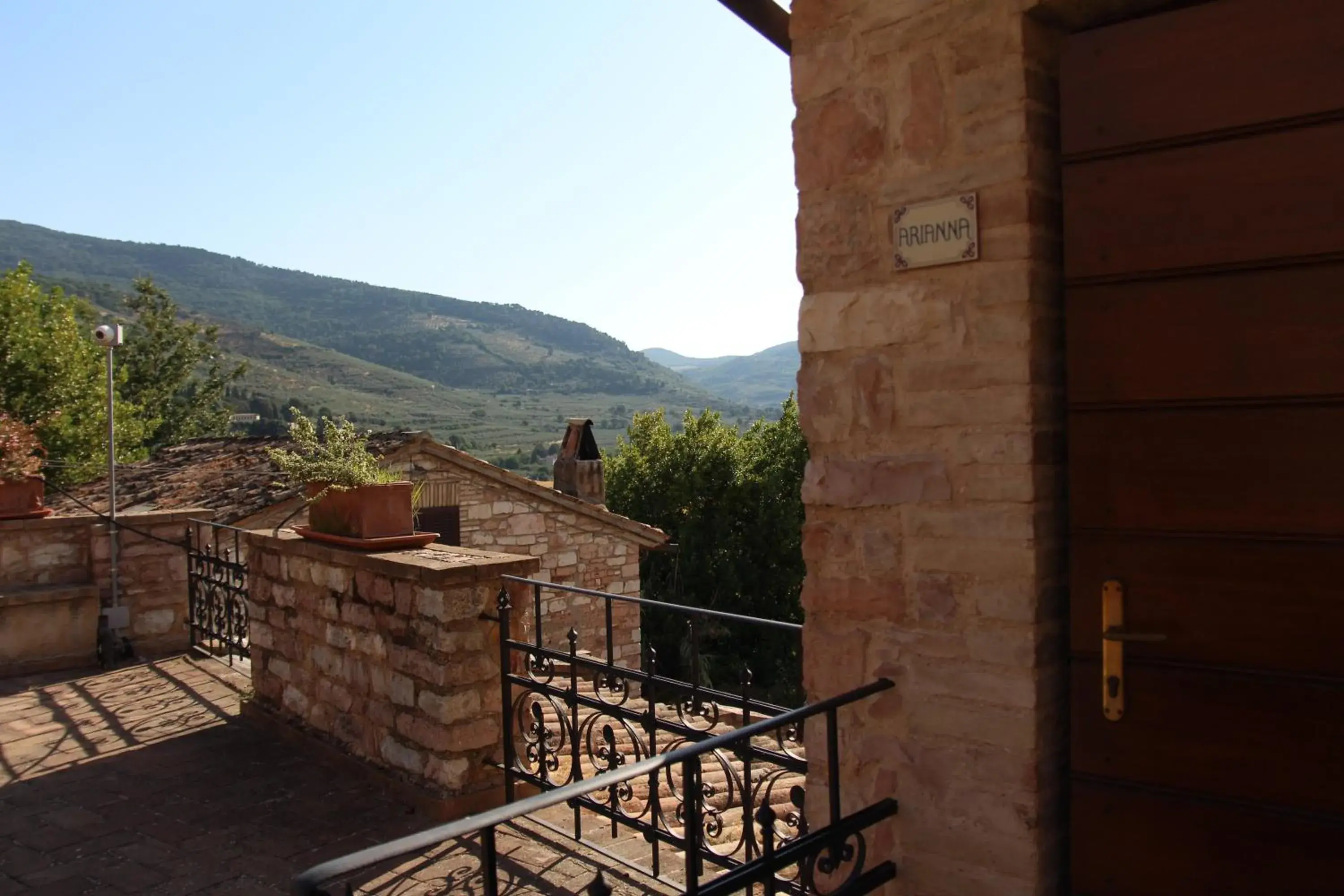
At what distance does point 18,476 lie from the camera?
313 inches

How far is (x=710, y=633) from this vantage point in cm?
2089

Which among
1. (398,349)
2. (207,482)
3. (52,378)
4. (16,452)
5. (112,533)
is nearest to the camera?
(112,533)

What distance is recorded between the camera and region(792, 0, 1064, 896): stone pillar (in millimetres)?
2363

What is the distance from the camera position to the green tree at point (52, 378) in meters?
19.3

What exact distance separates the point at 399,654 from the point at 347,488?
3.34ft

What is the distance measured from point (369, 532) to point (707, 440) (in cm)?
2056

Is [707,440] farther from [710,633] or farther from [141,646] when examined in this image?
[141,646]

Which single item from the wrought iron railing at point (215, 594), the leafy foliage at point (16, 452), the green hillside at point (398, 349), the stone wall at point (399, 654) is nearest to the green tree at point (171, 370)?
the leafy foliage at point (16, 452)

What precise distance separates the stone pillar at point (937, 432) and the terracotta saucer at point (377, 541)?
2970 mm

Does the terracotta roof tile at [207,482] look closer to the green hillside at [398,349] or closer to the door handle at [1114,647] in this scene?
the door handle at [1114,647]

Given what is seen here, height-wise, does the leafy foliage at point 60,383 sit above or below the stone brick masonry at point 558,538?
above

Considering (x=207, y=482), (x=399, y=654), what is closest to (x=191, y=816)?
(x=399, y=654)

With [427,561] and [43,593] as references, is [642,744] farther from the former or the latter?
[43,593]

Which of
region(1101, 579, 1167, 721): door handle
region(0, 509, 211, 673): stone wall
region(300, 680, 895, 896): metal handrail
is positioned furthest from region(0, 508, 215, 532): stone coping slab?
region(1101, 579, 1167, 721): door handle
